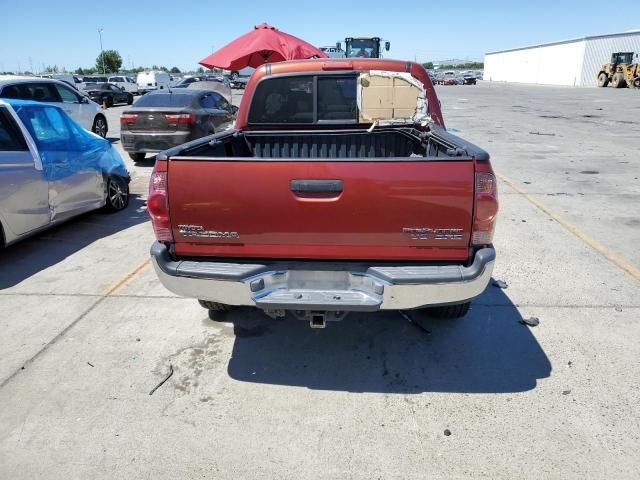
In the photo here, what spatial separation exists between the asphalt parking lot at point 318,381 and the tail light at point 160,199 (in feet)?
3.57

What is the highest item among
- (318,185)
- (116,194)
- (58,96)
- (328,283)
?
(58,96)

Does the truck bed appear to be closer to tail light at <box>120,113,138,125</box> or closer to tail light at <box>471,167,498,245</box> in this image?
tail light at <box>471,167,498,245</box>

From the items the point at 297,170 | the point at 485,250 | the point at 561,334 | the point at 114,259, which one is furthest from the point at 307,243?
the point at 114,259

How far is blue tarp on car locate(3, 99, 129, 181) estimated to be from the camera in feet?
18.1

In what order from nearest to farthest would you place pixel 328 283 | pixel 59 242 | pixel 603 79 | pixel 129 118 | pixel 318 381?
pixel 328 283 → pixel 318 381 → pixel 59 242 → pixel 129 118 → pixel 603 79

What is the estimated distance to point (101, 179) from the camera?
6.73 m

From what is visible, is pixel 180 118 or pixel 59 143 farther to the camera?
pixel 180 118

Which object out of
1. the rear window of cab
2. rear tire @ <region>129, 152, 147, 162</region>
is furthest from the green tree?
the rear window of cab

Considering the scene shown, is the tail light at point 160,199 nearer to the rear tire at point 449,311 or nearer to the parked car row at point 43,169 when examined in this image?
the rear tire at point 449,311

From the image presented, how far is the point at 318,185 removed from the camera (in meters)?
2.79

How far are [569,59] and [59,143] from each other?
67.4 meters

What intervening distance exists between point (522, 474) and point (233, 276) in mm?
1859

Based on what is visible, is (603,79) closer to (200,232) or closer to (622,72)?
(622,72)

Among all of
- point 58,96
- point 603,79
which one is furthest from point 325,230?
point 603,79
